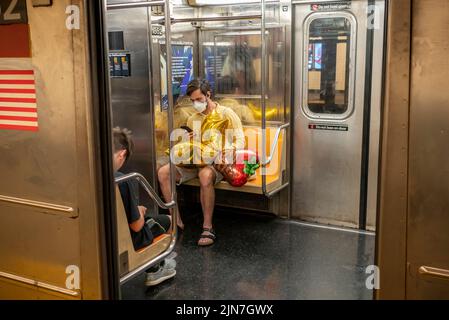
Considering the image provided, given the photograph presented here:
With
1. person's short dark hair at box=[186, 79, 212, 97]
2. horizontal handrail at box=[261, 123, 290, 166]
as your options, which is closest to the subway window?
horizontal handrail at box=[261, 123, 290, 166]

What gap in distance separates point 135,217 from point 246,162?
209cm

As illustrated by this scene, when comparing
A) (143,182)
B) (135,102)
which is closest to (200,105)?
(135,102)

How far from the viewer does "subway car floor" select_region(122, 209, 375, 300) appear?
392 centimetres

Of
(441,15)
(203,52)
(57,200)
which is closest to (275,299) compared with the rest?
(57,200)

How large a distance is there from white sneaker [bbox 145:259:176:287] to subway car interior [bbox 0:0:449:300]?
56mm

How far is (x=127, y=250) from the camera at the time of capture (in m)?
3.38

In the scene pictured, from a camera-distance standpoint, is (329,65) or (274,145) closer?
(274,145)

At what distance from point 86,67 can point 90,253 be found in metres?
0.98

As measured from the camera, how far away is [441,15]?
195 centimetres

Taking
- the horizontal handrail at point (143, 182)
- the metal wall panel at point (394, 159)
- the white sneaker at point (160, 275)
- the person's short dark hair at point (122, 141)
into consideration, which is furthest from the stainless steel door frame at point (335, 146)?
the metal wall panel at point (394, 159)

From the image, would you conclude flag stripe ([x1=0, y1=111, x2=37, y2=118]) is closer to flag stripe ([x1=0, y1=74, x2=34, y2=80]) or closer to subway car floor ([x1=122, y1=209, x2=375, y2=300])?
flag stripe ([x1=0, y1=74, x2=34, y2=80])

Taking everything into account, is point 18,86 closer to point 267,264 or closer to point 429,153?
point 429,153

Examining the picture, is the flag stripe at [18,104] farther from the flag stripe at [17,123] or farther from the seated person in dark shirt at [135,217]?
the seated person in dark shirt at [135,217]

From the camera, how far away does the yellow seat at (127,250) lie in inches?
129
